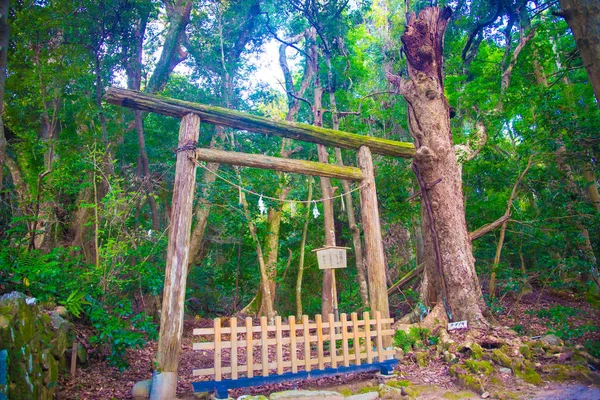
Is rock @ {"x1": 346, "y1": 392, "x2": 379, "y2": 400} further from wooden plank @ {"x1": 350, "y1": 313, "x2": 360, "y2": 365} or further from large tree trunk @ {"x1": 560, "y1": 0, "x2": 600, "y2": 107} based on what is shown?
large tree trunk @ {"x1": 560, "y1": 0, "x2": 600, "y2": 107}

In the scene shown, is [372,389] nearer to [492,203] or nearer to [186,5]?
[492,203]

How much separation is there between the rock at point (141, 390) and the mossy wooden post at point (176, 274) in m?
0.24

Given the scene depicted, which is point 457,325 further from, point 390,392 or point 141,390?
point 141,390

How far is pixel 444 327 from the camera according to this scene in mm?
6180

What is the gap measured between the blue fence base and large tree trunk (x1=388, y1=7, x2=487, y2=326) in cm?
191

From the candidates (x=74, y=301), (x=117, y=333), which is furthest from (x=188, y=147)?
(x=117, y=333)

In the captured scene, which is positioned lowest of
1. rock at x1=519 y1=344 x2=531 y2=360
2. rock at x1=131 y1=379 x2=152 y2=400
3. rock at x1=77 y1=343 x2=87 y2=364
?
rock at x1=131 y1=379 x2=152 y2=400

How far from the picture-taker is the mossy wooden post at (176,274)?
13.9 feet

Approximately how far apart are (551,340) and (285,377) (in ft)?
12.6

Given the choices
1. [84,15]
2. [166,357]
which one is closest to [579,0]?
[166,357]

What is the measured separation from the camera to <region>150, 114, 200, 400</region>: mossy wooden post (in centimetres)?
423

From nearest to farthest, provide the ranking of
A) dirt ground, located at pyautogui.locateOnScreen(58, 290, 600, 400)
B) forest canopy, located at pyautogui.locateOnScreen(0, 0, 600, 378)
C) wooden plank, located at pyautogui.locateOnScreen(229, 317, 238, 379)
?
wooden plank, located at pyautogui.locateOnScreen(229, 317, 238, 379) < dirt ground, located at pyautogui.locateOnScreen(58, 290, 600, 400) < forest canopy, located at pyautogui.locateOnScreen(0, 0, 600, 378)

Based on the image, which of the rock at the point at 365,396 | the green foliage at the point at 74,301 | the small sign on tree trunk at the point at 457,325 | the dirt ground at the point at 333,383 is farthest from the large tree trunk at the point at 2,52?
the small sign on tree trunk at the point at 457,325

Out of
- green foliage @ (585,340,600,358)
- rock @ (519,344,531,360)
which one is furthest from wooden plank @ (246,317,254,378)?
green foliage @ (585,340,600,358)
